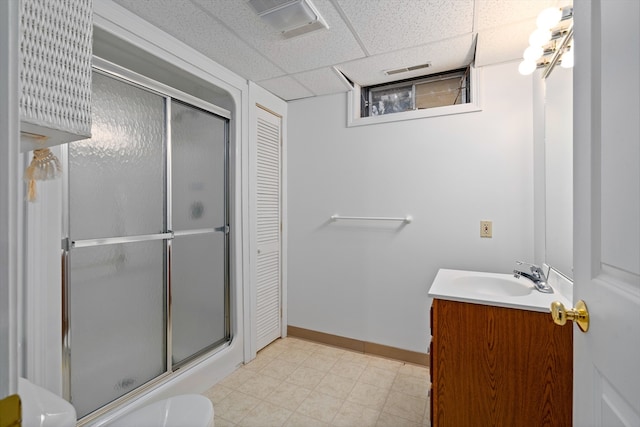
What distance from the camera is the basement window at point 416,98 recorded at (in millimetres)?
2182

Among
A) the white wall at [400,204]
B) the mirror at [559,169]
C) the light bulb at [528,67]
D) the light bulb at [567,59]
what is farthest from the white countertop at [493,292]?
the light bulb at [528,67]

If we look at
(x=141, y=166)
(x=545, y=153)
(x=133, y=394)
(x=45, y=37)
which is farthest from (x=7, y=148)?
(x=545, y=153)

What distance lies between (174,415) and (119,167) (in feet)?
4.05

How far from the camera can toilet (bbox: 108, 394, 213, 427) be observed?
3.65 feet

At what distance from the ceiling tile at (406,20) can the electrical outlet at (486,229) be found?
121cm

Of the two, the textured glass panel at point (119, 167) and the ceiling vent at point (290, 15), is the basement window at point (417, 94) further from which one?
the textured glass panel at point (119, 167)

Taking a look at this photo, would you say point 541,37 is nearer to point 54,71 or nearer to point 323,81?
point 323,81

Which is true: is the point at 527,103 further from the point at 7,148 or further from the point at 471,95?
the point at 7,148

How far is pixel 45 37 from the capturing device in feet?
1.74

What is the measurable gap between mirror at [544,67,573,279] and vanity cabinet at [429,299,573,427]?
1.30ft

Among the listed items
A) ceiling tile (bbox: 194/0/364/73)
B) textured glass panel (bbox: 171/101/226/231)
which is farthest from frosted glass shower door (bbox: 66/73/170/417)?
ceiling tile (bbox: 194/0/364/73)

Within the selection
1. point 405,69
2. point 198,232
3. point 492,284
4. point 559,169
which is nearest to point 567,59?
point 559,169

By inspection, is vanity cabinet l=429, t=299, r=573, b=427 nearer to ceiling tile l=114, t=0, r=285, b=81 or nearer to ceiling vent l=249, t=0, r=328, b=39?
ceiling vent l=249, t=0, r=328, b=39

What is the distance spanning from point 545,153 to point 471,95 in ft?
2.16
